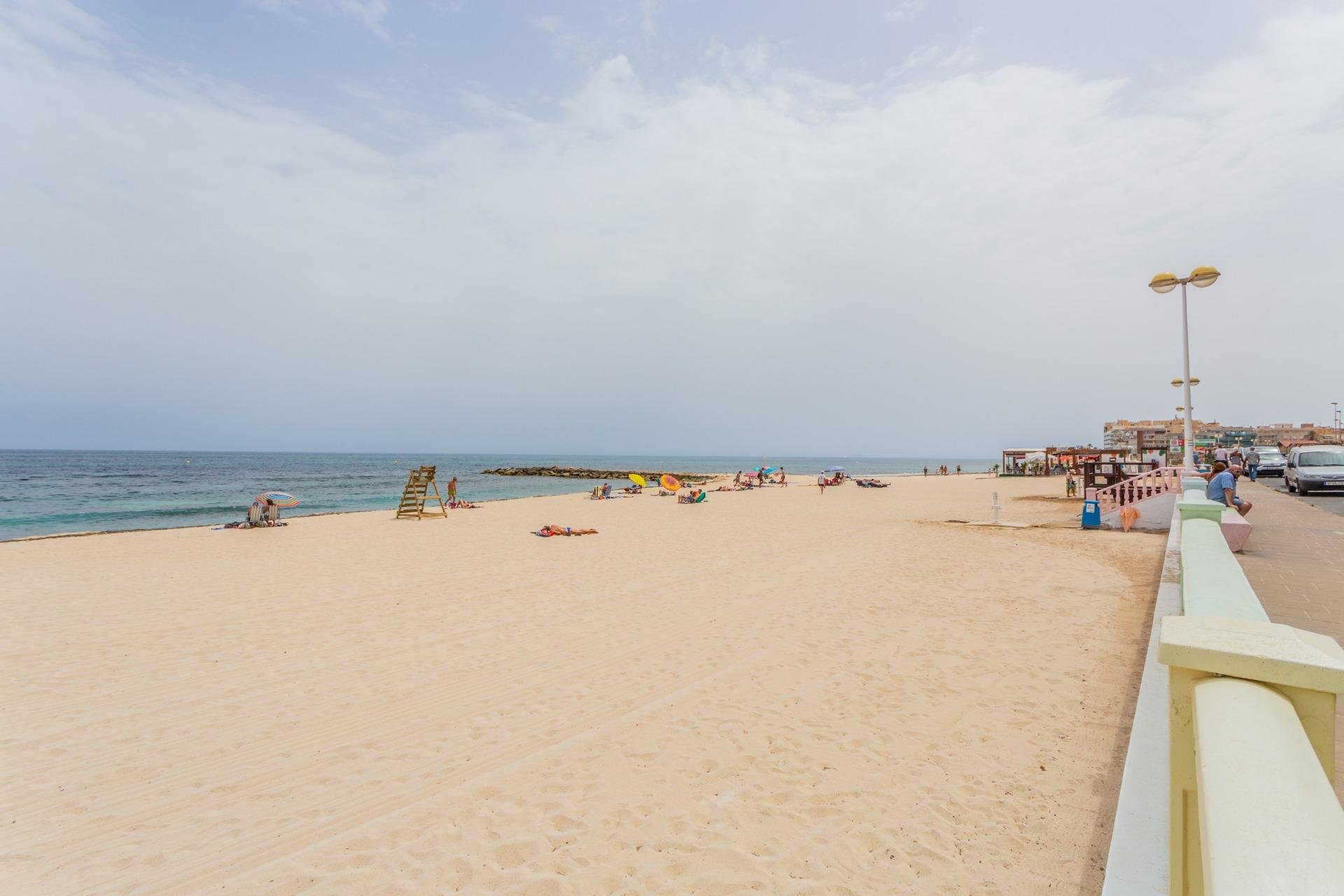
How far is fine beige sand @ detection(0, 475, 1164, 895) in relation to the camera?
11.3ft

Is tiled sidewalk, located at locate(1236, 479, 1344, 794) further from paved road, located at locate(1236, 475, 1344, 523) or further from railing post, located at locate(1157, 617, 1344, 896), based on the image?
railing post, located at locate(1157, 617, 1344, 896)

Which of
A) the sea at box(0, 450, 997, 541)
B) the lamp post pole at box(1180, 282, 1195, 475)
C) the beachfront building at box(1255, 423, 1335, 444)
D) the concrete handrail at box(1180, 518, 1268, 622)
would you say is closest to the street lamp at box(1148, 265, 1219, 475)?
the lamp post pole at box(1180, 282, 1195, 475)

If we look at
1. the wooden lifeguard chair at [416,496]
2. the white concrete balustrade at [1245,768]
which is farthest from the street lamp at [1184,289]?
the wooden lifeguard chair at [416,496]

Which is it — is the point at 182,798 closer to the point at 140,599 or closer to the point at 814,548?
the point at 140,599

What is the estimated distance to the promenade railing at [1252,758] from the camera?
98 centimetres

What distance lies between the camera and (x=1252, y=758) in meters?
1.23

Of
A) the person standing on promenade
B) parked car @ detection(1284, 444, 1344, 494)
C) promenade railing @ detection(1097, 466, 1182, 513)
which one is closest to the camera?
the person standing on promenade

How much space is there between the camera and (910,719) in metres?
4.88

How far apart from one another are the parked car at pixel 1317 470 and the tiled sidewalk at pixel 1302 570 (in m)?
6.51

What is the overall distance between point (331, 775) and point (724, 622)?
180 inches

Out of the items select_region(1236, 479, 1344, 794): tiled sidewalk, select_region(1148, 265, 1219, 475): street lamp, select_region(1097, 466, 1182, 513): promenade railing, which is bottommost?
select_region(1236, 479, 1344, 794): tiled sidewalk

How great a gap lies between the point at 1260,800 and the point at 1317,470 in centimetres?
2651

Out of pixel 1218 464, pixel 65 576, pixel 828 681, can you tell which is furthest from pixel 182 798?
pixel 1218 464

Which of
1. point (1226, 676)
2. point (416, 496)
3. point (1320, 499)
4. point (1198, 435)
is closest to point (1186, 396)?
point (1320, 499)
